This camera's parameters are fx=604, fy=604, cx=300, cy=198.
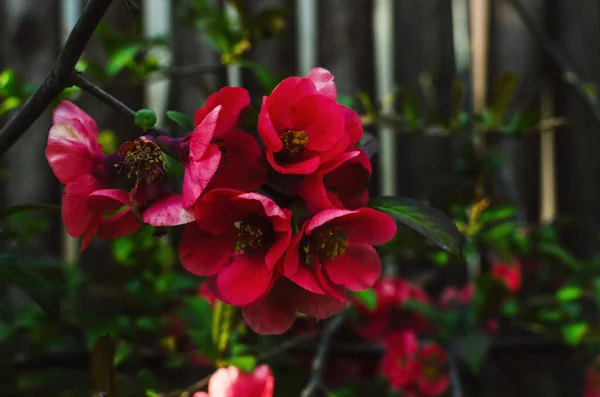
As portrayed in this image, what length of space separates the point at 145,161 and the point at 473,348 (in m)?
0.53

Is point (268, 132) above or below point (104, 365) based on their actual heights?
above

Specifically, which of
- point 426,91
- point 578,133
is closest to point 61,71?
point 426,91

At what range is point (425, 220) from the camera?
1.37 feet

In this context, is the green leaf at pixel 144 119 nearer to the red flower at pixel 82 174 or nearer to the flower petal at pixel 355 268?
the red flower at pixel 82 174

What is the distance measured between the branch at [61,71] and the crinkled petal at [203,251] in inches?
4.7

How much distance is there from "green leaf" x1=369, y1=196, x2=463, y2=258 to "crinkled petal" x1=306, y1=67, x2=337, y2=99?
0.29ft

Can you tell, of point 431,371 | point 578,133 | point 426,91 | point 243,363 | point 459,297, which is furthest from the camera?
point 578,133

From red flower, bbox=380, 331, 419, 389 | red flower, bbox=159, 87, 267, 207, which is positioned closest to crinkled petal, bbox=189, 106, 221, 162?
red flower, bbox=159, 87, 267, 207

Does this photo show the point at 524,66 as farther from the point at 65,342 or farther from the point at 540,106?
the point at 65,342

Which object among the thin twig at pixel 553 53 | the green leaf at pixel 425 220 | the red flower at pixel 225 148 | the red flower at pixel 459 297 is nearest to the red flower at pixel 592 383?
the red flower at pixel 459 297

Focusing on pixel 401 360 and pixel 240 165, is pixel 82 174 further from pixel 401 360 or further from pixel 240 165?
pixel 401 360

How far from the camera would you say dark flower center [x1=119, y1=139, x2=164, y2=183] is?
38 centimetres

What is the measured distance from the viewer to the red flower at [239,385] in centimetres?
44

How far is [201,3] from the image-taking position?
1001mm
